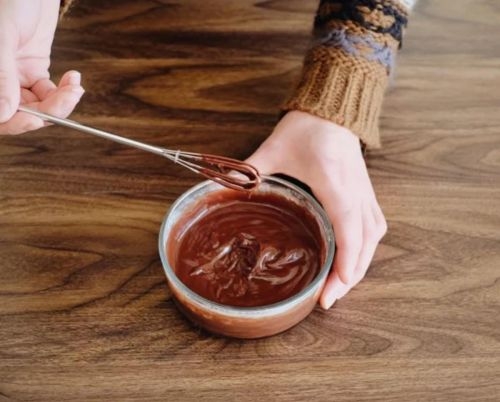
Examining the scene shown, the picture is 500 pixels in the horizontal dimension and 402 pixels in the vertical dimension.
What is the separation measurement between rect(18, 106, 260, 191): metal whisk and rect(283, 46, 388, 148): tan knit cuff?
16 centimetres

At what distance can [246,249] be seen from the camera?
0.77 metres

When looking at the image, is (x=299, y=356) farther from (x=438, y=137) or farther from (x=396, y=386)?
(x=438, y=137)

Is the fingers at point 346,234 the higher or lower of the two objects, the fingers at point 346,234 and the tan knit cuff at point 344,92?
the lower

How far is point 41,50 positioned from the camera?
36.1 inches

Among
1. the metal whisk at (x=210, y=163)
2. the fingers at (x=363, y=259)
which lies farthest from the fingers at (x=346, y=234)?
the metal whisk at (x=210, y=163)

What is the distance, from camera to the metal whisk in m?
0.74

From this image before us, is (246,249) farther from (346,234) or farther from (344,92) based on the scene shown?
→ (344,92)

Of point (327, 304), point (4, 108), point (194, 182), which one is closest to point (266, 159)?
point (194, 182)

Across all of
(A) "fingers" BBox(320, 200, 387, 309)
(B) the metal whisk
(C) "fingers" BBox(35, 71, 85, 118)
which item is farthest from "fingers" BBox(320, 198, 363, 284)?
(C) "fingers" BBox(35, 71, 85, 118)

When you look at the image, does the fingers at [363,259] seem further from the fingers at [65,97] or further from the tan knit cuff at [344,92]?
the fingers at [65,97]

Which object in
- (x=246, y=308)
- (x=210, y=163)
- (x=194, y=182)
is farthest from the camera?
(x=194, y=182)

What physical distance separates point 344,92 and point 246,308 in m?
0.39

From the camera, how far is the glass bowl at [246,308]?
Result: 68cm

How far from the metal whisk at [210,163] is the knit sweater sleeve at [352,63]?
164 mm
